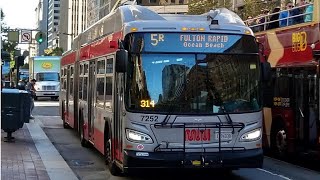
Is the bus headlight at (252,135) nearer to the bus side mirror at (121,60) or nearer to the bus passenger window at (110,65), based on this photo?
the bus side mirror at (121,60)

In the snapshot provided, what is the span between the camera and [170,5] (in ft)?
336

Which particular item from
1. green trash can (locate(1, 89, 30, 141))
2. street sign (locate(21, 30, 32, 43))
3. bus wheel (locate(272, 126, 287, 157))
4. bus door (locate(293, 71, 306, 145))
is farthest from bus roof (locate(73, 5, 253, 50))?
street sign (locate(21, 30, 32, 43))

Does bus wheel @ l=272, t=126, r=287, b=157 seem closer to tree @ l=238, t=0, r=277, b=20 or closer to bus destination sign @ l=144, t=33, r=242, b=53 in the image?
→ bus destination sign @ l=144, t=33, r=242, b=53

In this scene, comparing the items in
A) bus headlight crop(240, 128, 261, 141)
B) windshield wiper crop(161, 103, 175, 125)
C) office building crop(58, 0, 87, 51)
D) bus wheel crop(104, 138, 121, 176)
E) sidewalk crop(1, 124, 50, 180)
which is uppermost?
office building crop(58, 0, 87, 51)

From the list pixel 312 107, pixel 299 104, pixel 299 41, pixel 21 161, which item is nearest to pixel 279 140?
pixel 299 104

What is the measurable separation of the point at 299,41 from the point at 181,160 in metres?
5.30

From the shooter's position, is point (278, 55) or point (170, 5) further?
point (170, 5)

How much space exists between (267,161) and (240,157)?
15.7 feet

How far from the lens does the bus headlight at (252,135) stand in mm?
9422

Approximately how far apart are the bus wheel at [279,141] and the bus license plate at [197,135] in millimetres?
4720

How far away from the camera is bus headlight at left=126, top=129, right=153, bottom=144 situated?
9148 mm

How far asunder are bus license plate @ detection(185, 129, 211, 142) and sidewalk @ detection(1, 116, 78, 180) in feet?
8.58

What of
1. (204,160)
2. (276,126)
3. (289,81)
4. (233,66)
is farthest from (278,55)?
(204,160)

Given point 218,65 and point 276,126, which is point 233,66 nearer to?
point 218,65
